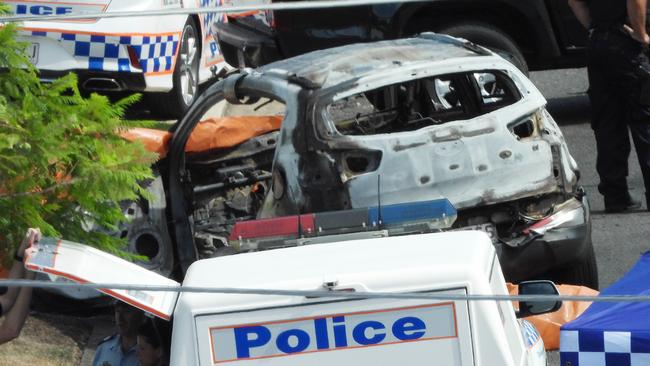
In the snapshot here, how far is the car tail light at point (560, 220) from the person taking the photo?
660 centimetres

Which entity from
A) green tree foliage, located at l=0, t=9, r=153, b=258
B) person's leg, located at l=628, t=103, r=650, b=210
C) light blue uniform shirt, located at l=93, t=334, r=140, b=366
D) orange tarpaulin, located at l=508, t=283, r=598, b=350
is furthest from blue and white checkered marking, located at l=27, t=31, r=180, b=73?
light blue uniform shirt, located at l=93, t=334, r=140, b=366

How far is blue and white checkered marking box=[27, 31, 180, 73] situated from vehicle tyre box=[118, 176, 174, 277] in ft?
9.20

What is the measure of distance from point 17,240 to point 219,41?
5.67 meters

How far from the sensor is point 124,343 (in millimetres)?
4977

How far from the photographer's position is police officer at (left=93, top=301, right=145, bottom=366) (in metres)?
4.91

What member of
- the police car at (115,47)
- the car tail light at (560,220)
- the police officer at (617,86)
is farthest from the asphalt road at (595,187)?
the police car at (115,47)

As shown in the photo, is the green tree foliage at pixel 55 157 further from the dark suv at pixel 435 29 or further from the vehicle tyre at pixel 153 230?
the dark suv at pixel 435 29

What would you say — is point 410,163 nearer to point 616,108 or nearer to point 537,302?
point 537,302

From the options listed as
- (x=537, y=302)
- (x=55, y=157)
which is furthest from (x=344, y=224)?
(x=55, y=157)

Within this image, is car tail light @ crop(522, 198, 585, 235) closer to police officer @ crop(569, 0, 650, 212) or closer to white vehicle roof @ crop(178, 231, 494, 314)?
police officer @ crop(569, 0, 650, 212)

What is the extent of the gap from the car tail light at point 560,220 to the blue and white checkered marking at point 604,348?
2148mm

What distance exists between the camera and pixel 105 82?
9867mm

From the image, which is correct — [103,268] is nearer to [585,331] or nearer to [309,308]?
[309,308]

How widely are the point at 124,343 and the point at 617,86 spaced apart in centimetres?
418
